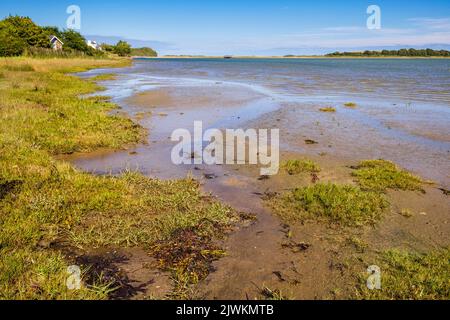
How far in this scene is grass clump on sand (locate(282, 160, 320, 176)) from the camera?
30.6 feet

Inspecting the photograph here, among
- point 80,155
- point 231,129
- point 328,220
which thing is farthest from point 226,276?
point 231,129

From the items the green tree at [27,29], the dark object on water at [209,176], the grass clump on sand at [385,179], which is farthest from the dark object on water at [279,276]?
the green tree at [27,29]

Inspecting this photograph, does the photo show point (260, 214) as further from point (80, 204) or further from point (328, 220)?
point (80, 204)

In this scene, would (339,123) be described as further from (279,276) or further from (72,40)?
(72,40)

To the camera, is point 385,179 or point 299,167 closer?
point 385,179

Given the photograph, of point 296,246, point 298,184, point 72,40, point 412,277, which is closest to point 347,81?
point 298,184

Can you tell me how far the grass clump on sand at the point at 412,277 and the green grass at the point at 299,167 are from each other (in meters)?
4.13

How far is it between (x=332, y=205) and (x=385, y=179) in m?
2.50

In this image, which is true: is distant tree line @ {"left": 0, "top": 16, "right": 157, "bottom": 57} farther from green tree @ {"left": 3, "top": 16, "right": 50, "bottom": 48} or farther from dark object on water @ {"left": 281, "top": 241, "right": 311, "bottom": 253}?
dark object on water @ {"left": 281, "top": 241, "right": 311, "bottom": 253}

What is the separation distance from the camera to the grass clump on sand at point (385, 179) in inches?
320

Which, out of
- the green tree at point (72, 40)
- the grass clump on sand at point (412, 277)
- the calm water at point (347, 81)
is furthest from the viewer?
the green tree at point (72, 40)

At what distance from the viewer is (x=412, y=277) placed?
4703mm

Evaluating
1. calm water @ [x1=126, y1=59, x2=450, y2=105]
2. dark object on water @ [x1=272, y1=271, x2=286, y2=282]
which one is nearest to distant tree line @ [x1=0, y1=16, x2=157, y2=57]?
calm water @ [x1=126, y1=59, x2=450, y2=105]

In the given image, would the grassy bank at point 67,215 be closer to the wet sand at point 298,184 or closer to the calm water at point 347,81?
the wet sand at point 298,184
